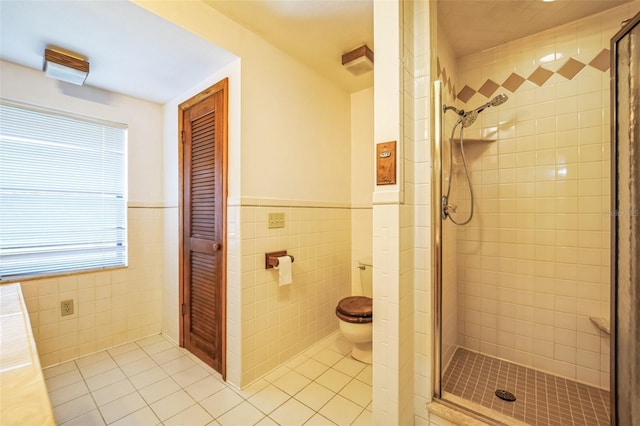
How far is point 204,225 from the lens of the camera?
2.05 metres

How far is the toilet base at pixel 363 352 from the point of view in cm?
206

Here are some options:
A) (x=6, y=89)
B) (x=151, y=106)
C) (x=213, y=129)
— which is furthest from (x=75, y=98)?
(x=213, y=129)

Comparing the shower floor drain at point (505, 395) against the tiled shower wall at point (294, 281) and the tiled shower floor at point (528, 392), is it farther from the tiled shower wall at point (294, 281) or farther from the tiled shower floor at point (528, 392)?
the tiled shower wall at point (294, 281)

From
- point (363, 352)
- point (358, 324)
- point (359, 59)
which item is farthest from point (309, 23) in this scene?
point (363, 352)

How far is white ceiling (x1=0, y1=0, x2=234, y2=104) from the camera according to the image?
4.45 ft

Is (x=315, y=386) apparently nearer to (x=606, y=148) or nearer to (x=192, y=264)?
(x=192, y=264)

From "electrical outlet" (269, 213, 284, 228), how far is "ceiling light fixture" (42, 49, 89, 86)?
5.11 feet

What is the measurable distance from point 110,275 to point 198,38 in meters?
2.01

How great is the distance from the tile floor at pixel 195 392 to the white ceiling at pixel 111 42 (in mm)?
2163

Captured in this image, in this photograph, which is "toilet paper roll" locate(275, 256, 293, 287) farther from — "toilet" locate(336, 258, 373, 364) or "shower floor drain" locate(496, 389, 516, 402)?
"shower floor drain" locate(496, 389, 516, 402)

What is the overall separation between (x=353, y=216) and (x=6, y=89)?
278 centimetres

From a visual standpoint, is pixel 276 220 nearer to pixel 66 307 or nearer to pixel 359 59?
pixel 359 59

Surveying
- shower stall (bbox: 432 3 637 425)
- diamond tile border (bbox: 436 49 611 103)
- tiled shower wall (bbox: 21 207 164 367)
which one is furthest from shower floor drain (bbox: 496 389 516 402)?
tiled shower wall (bbox: 21 207 164 367)

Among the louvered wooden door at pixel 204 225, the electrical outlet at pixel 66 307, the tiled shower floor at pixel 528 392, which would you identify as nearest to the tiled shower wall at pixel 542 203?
the tiled shower floor at pixel 528 392
